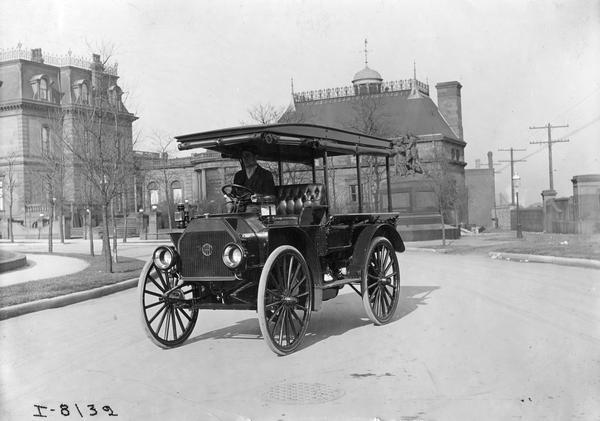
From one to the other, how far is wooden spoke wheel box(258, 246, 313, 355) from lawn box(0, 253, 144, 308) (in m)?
5.48

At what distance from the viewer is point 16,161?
162 ft

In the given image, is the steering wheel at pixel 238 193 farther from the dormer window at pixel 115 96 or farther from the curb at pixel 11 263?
the dormer window at pixel 115 96

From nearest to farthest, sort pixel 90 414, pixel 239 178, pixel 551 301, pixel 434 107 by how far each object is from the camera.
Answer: pixel 90 414, pixel 239 178, pixel 551 301, pixel 434 107

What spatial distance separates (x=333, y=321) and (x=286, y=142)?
2.83 meters

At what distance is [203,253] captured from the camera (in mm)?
6898

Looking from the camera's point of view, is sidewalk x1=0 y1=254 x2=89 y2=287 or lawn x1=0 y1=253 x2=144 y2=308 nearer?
lawn x1=0 y1=253 x2=144 y2=308

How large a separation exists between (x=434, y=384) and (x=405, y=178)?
30.6 metres

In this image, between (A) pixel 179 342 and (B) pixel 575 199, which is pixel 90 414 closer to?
(A) pixel 179 342

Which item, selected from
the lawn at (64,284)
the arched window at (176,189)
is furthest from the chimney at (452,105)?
the lawn at (64,284)

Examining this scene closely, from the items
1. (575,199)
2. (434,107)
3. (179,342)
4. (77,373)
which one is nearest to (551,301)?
(179,342)

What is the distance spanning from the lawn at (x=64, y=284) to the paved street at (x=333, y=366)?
1.09m

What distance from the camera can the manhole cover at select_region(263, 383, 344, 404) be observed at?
5074 mm

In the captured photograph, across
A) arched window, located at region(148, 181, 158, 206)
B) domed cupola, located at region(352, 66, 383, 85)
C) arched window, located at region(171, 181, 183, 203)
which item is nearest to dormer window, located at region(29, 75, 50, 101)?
arched window, located at region(148, 181, 158, 206)

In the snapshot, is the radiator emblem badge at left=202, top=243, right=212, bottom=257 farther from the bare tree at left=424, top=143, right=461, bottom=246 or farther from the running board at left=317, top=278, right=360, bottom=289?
the bare tree at left=424, top=143, right=461, bottom=246
